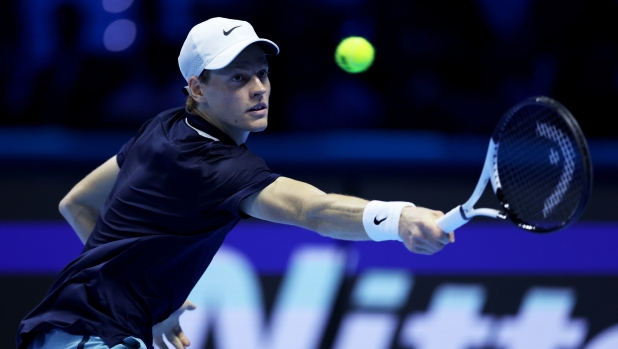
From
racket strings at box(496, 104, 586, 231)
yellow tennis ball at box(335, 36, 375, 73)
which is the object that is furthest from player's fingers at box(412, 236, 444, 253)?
yellow tennis ball at box(335, 36, 375, 73)

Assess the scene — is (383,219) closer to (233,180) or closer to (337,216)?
(337,216)

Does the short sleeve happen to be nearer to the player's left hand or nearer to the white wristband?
the white wristband

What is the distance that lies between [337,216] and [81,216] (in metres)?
1.60

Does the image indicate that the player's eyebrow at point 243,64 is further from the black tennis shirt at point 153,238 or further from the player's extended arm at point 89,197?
the player's extended arm at point 89,197

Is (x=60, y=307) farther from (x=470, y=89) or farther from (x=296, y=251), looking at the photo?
(x=470, y=89)

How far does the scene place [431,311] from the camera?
558 centimetres

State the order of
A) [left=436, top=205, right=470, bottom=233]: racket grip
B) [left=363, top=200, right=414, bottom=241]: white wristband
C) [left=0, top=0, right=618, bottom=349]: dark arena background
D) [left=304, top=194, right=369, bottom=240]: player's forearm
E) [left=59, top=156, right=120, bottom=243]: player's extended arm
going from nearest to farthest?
[left=436, top=205, right=470, bottom=233]: racket grip
[left=363, top=200, right=414, bottom=241]: white wristband
[left=304, top=194, right=369, bottom=240]: player's forearm
[left=59, top=156, right=120, bottom=243]: player's extended arm
[left=0, top=0, right=618, bottom=349]: dark arena background

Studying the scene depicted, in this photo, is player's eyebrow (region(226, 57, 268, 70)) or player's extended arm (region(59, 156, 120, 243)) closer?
player's eyebrow (region(226, 57, 268, 70))

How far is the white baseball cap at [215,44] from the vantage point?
3354 millimetres

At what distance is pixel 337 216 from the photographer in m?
2.92

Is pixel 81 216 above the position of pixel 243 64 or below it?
below

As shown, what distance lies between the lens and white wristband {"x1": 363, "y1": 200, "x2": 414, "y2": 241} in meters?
2.74

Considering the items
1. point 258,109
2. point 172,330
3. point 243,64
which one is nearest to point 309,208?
point 258,109

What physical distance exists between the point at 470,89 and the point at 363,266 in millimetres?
1864
